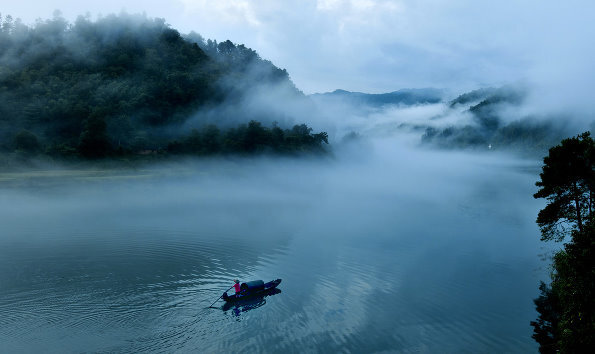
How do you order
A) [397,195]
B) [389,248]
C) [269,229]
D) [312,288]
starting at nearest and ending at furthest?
[312,288], [389,248], [269,229], [397,195]

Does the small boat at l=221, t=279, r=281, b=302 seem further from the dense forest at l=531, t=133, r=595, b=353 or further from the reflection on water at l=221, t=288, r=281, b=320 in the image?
the dense forest at l=531, t=133, r=595, b=353

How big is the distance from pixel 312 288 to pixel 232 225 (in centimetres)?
2217

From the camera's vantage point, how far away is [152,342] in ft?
66.4

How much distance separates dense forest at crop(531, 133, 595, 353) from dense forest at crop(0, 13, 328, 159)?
→ 87110 mm

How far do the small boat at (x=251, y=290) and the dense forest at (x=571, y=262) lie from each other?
16315mm

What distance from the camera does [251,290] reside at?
88.2ft

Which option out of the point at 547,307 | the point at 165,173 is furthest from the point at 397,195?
the point at 547,307

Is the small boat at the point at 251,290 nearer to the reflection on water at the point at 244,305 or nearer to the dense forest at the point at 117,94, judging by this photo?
the reflection on water at the point at 244,305

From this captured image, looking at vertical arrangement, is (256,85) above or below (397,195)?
above

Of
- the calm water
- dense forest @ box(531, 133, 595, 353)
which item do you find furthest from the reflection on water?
dense forest @ box(531, 133, 595, 353)

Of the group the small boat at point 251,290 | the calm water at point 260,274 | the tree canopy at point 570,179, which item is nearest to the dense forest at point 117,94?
the calm water at point 260,274

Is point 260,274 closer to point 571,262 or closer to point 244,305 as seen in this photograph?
point 244,305

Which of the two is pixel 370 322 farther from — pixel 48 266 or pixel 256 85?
pixel 256 85

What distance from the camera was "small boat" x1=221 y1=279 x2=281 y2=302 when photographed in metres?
25.8
